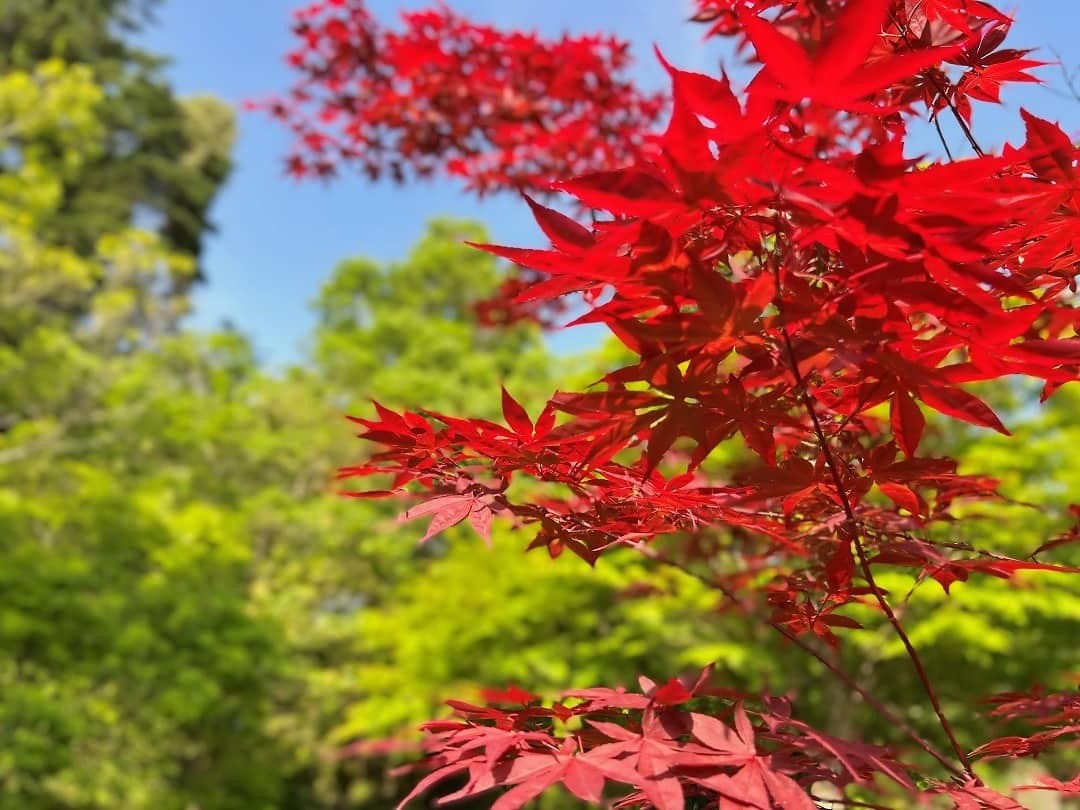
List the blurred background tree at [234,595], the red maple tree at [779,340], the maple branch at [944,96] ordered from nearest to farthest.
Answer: the red maple tree at [779,340]
the maple branch at [944,96]
the blurred background tree at [234,595]

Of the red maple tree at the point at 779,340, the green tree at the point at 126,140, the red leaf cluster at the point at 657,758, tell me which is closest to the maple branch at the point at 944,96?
the red maple tree at the point at 779,340

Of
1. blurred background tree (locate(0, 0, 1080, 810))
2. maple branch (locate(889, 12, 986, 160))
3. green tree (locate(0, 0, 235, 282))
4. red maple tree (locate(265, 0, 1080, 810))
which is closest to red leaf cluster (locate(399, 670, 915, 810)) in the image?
red maple tree (locate(265, 0, 1080, 810))

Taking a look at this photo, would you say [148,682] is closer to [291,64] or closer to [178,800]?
[178,800]

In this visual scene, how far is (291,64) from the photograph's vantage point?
3.74m

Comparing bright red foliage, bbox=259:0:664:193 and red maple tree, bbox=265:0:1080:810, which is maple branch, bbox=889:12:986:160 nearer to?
red maple tree, bbox=265:0:1080:810

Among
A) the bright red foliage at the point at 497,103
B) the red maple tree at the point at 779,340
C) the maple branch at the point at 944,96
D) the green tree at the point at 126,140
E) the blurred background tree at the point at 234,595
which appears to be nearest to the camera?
the red maple tree at the point at 779,340

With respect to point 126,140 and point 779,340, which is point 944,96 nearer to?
point 779,340

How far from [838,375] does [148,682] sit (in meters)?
7.94

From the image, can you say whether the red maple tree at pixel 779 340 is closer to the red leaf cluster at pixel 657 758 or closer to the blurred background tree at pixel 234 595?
the red leaf cluster at pixel 657 758

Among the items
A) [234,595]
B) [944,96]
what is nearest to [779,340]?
[944,96]

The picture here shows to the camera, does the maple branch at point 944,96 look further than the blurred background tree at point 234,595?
No

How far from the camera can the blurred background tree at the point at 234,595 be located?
6.18 meters

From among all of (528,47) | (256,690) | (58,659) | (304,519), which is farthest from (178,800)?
(528,47)

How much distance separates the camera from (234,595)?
8039 mm
